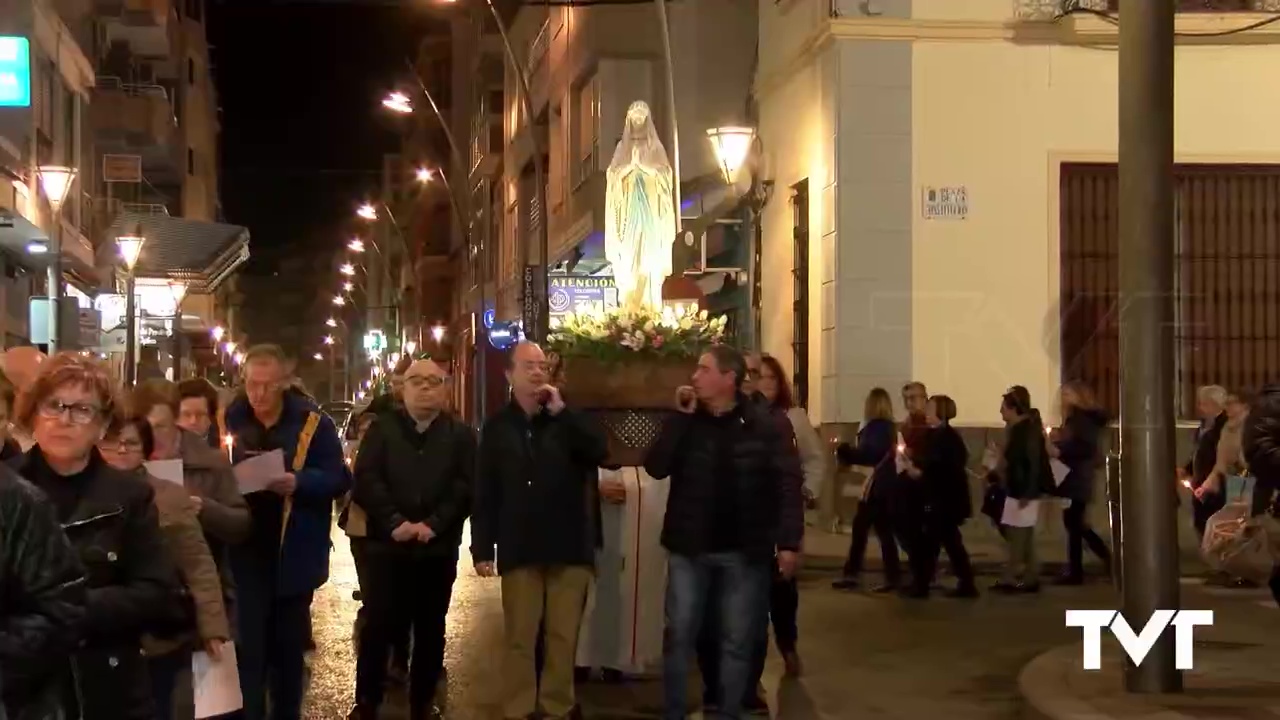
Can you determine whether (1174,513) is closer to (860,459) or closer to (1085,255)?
(860,459)

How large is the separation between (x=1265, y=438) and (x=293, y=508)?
14.9ft

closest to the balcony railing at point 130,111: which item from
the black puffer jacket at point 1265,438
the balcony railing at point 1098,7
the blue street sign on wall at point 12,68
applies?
the blue street sign on wall at point 12,68

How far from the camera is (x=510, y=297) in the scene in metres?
43.3

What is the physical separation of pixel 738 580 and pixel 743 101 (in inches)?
701

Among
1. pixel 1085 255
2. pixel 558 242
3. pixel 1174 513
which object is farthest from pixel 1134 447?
pixel 558 242

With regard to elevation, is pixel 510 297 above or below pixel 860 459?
above

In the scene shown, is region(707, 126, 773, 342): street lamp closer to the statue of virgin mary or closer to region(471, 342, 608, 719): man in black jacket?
the statue of virgin mary

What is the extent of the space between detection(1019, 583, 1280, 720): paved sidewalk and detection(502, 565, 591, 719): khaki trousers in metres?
2.42

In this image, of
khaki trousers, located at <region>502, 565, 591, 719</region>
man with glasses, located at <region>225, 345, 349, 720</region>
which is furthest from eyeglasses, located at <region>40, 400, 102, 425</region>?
khaki trousers, located at <region>502, 565, 591, 719</region>

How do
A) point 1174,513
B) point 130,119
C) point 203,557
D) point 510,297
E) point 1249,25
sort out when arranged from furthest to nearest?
point 510,297 → point 130,119 → point 1249,25 → point 1174,513 → point 203,557

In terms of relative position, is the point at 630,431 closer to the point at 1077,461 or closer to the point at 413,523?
the point at 413,523

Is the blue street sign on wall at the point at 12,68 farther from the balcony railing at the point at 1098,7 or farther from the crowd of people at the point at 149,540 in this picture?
the crowd of people at the point at 149,540

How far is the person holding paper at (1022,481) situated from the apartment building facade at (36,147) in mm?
13899

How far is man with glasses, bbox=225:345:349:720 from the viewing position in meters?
7.68
